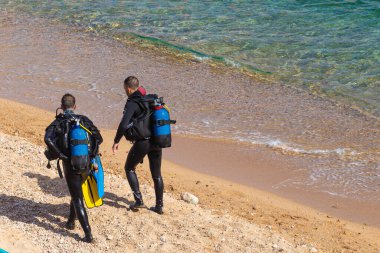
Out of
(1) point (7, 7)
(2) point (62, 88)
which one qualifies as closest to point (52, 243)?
(2) point (62, 88)

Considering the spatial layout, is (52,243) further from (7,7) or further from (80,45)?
(7,7)

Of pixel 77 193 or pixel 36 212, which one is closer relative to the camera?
pixel 77 193

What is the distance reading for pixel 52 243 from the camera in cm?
728

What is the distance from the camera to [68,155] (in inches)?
271

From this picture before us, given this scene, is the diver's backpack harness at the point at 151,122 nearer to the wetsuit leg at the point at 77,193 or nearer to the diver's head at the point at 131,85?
the diver's head at the point at 131,85

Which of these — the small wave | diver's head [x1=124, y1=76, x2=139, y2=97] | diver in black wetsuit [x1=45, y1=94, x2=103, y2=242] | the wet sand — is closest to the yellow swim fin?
diver in black wetsuit [x1=45, y1=94, x2=103, y2=242]

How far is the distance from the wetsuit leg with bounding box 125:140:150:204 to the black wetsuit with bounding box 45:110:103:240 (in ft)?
2.36

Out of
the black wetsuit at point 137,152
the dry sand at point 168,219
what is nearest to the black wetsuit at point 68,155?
the dry sand at point 168,219

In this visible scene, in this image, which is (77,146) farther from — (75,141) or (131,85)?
(131,85)

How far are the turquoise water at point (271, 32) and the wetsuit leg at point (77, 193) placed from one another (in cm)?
762

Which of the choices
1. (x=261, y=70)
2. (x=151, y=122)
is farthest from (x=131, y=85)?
(x=261, y=70)

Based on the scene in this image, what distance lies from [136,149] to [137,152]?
38 mm

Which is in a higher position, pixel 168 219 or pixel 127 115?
pixel 127 115

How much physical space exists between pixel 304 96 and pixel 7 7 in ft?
38.6
